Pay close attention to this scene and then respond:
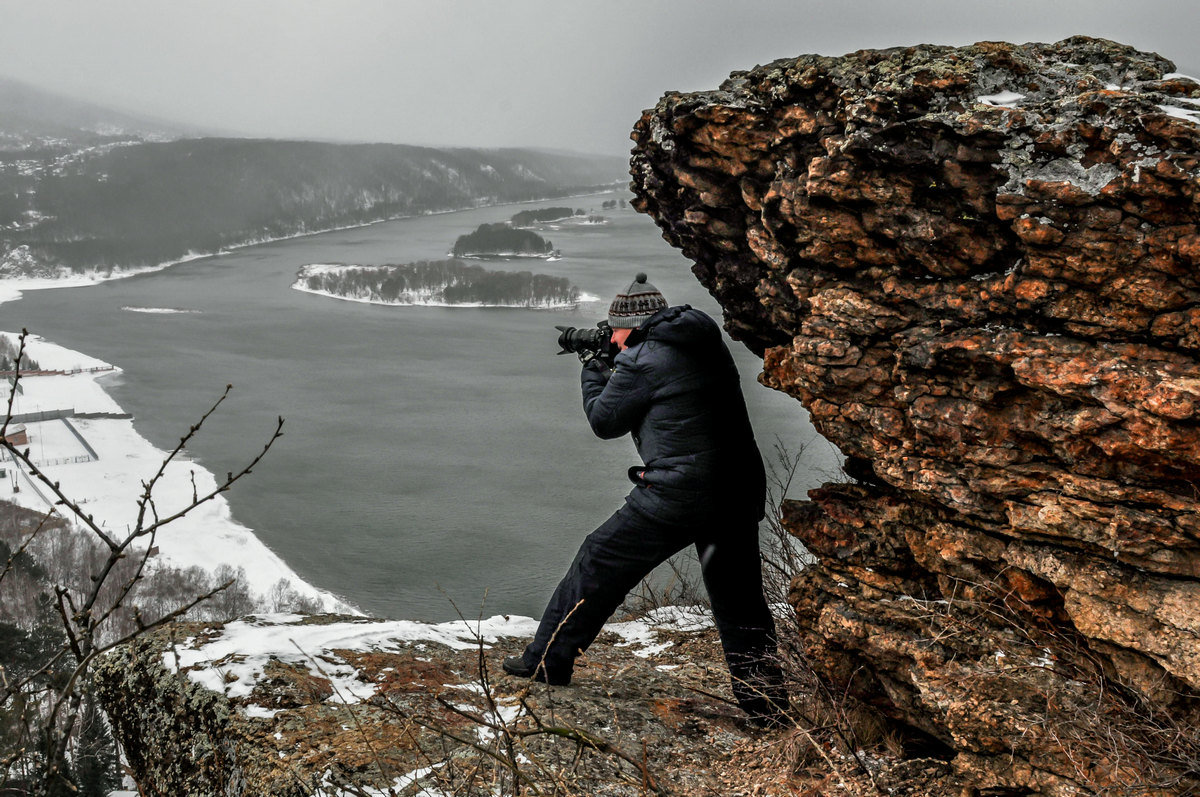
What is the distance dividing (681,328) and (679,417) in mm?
331

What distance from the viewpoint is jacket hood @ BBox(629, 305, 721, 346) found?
3139 mm

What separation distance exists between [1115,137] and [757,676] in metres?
2.23

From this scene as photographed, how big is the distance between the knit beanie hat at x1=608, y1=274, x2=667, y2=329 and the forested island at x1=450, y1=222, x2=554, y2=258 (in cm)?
6556

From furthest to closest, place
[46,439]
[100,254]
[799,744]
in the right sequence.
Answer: [100,254] → [46,439] → [799,744]

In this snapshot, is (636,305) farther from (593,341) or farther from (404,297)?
(404,297)

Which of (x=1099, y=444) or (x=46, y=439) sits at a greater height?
(x=1099, y=444)

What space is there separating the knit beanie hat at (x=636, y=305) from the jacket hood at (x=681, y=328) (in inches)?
1.2

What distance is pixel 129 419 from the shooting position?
3422 cm

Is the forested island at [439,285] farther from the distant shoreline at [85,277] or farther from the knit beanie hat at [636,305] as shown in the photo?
the knit beanie hat at [636,305]

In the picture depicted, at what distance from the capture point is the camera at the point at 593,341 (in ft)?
11.5

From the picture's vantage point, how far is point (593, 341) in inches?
140

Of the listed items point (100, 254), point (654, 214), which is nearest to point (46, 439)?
point (654, 214)

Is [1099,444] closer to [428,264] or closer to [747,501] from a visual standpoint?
[747,501]

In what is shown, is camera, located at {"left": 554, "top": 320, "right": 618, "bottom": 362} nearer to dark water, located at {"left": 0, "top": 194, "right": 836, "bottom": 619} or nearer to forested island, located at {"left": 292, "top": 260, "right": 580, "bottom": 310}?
dark water, located at {"left": 0, "top": 194, "right": 836, "bottom": 619}
